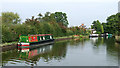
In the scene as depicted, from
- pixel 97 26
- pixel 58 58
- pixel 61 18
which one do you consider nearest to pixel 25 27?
pixel 58 58

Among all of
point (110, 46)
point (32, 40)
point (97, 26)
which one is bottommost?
point (110, 46)

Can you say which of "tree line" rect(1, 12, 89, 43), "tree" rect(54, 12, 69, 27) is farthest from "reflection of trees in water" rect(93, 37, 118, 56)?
"tree" rect(54, 12, 69, 27)

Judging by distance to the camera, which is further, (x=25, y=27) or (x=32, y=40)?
(x=25, y=27)

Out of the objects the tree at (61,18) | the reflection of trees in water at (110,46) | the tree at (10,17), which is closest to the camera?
the reflection of trees in water at (110,46)

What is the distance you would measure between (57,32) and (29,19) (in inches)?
667

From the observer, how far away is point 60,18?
372ft

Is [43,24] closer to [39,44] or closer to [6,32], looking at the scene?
[39,44]

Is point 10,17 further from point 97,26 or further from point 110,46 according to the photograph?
point 97,26

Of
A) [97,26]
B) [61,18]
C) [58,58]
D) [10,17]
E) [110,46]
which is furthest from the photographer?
[97,26]

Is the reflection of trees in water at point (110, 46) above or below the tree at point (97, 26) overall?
below

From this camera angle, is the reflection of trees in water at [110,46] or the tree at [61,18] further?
the tree at [61,18]

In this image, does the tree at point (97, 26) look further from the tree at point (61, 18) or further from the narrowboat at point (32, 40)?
the narrowboat at point (32, 40)

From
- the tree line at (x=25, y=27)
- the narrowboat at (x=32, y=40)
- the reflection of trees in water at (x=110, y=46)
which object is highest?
the tree line at (x=25, y=27)

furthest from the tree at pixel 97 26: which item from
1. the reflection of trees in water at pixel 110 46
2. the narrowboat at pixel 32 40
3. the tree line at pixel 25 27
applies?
the narrowboat at pixel 32 40
